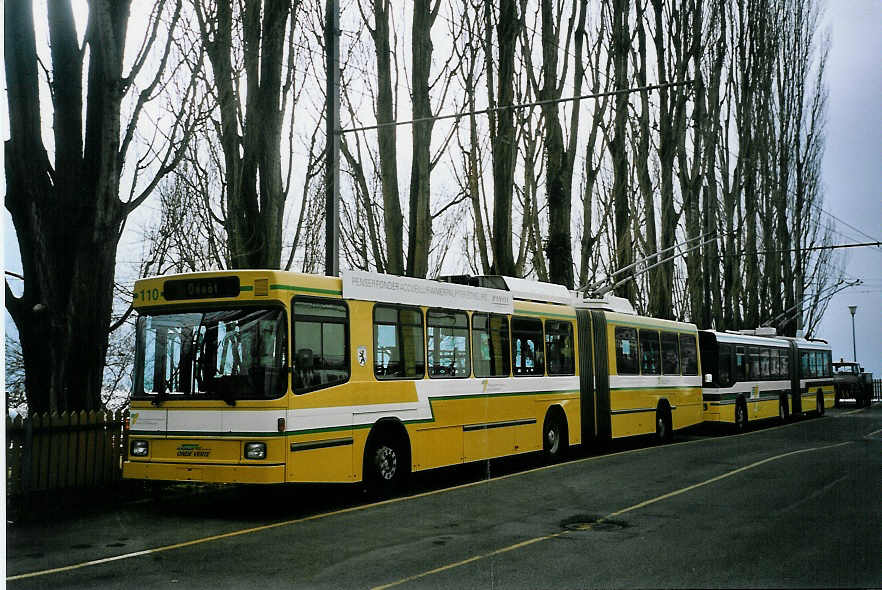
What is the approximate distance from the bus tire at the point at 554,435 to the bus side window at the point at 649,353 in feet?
13.9

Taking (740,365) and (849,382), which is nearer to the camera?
(740,365)

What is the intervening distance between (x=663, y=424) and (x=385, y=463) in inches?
476

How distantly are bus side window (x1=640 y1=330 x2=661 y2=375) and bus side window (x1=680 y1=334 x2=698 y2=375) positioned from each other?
1.75 metres

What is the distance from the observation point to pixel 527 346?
694 inches

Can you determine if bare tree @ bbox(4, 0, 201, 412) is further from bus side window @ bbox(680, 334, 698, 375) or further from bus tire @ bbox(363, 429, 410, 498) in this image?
bus side window @ bbox(680, 334, 698, 375)

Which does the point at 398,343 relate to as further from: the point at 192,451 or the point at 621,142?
the point at 621,142

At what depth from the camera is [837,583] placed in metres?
7.55

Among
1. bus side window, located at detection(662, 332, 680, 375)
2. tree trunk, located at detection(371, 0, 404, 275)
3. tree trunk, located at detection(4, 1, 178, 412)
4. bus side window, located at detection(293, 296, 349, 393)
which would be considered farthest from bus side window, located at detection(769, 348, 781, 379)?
tree trunk, located at detection(4, 1, 178, 412)

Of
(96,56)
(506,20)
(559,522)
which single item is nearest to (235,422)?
(559,522)

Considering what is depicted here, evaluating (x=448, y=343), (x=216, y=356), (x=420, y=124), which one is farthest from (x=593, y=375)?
(x=216, y=356)

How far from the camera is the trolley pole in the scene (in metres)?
14.8

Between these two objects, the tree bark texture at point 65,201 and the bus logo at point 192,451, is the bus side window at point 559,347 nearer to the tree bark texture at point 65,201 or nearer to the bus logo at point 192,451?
the tree bark texture at point 65,201

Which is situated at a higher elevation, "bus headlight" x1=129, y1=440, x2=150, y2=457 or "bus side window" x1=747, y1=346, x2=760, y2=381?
"bus side window" x1=747, y1=346, x2=760, y2=381

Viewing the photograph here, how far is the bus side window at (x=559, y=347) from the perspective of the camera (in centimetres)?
1850
